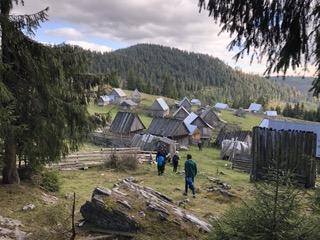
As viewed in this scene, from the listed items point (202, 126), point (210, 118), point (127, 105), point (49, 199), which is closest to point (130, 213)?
point (49, 199)

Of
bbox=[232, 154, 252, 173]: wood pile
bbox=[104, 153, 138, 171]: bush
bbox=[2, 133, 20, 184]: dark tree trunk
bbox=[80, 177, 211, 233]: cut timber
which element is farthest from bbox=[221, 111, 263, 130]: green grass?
bbox=[80, 177, 211, 233]: cut timber

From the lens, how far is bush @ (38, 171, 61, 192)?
16.3 meters

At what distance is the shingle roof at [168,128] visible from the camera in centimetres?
5066

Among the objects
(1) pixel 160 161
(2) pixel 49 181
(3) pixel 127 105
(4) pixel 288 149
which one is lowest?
(2) pixel 49 181

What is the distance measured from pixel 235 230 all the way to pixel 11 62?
9.40 m

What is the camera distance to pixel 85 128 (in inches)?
620

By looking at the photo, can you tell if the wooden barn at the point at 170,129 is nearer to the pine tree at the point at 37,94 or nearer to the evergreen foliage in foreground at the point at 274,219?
the pine tree at the point at 37,94

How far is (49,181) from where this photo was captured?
1647cm

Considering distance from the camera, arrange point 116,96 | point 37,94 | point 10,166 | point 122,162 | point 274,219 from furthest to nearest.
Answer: point 116,96 → point 122,162 → point 10,166 → point 37,94 → point 274,219

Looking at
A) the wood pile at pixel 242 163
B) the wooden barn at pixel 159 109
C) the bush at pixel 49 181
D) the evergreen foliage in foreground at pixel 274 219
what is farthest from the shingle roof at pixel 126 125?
the evergreen foliage in foreground at pixel 274 219

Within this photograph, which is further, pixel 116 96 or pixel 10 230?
pixel 116 96

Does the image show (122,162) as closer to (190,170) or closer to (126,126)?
(190,170)

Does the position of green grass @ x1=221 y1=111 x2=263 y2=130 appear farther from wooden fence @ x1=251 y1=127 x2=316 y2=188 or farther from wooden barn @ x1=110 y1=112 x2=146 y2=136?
wooden fence @ x1=251 y1=127 x2=316 y2=188

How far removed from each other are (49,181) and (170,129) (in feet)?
115
